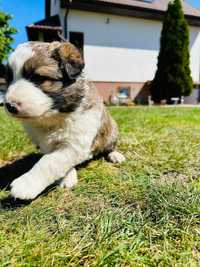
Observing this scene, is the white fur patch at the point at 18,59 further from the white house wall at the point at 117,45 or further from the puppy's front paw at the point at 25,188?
the white house wall at the point at 117,45

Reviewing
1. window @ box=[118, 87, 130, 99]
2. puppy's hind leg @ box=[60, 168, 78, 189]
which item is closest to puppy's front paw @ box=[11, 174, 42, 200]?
puppy's hind leg @ box=[60, 168, 78, 189]

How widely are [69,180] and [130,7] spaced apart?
18.3m

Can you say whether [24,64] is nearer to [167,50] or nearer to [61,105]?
[61,105]

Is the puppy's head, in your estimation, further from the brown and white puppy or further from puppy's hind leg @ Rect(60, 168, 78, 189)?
puppy's hind leg @ Rect(60, 168, 78, 189)

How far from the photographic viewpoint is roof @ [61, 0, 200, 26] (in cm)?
1731

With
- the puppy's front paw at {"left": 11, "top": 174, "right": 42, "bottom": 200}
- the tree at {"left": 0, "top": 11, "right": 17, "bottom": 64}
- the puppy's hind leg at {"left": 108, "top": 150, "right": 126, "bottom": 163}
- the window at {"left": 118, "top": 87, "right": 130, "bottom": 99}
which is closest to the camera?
the puppy's front paw at {"left": 11, "top": 174, "right": 42, "bottom": 200}

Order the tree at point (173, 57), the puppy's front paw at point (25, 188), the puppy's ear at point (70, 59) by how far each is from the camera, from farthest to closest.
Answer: the tree at point (173, 57)
the puppy's ear at point (70, 59)
the puppy's front paw at point (25, 188)

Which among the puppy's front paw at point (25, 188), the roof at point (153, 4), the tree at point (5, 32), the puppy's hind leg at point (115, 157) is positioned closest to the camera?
the puppy's front paw at point (25, 188)

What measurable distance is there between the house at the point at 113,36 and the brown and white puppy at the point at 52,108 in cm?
1546

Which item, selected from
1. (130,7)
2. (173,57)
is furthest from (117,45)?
(173,57)

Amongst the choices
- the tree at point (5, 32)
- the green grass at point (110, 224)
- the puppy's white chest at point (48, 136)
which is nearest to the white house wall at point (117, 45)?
the tree at point (5, 32)

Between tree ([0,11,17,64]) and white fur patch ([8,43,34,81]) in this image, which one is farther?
tree ([0,11,17,64])

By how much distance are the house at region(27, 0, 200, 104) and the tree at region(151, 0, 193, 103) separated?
2261 mm

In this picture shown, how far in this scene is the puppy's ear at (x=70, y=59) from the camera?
7.14ft
